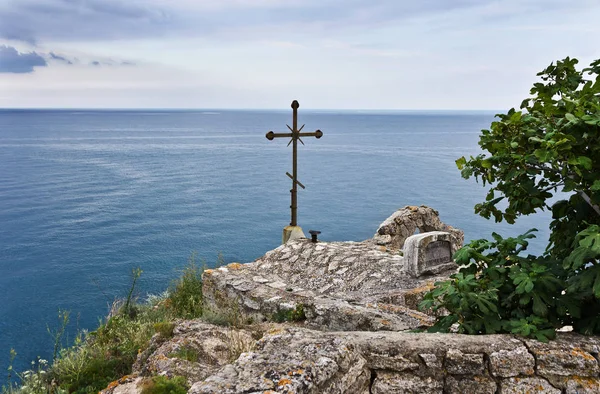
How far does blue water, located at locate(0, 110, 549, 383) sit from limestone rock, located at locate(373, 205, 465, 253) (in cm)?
998

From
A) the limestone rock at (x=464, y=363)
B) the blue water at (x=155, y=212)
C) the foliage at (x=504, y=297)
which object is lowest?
the blue water at (x=155, y=212)

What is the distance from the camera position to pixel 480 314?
4.06m

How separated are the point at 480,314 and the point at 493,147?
140 centimetres

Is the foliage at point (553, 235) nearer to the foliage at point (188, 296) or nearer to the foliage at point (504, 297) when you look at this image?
the foliage at point (504, 297)

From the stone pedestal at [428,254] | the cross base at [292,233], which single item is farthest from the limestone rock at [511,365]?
the cross base at [292,233]

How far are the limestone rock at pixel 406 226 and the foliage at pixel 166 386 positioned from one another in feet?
34.9

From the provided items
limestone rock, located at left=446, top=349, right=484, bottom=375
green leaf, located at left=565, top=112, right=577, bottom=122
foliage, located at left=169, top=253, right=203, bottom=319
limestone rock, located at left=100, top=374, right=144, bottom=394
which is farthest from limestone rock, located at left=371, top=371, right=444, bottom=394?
foliage, located at left=169, top=253, right=203, bottom=319

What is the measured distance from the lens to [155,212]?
39.1m

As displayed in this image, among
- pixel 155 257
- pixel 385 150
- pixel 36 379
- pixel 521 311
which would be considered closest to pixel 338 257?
pixel 36 379

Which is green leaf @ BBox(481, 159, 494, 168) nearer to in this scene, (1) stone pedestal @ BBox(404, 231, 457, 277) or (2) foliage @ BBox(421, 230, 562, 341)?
(2) foliage @ BBox(421, 230, 562, 341)

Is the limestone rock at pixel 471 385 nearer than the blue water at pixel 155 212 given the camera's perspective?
Yes

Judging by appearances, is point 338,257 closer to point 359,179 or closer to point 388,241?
point 388,241

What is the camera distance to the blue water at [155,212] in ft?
74.3

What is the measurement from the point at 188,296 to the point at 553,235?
26.6 feet
